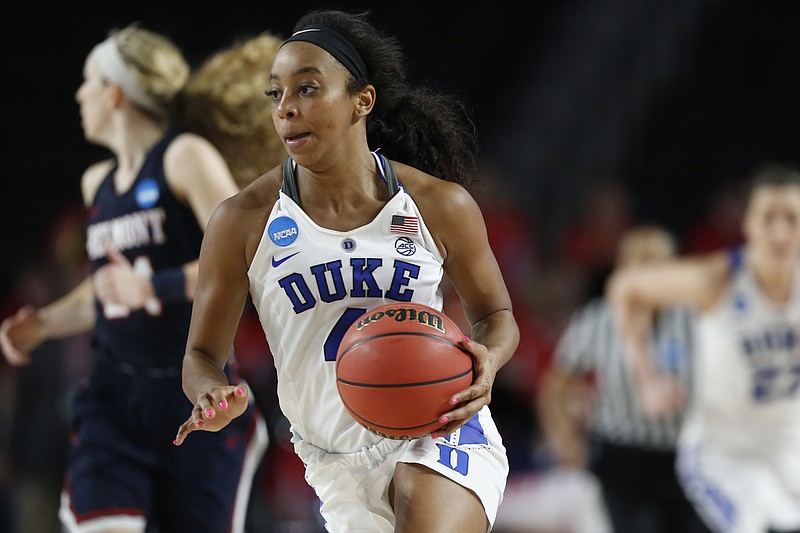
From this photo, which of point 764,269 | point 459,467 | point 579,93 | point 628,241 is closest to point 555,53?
point 579,93

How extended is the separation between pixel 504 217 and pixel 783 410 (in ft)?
12.4

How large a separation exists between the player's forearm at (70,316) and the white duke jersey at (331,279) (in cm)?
154

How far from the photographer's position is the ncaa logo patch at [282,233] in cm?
321

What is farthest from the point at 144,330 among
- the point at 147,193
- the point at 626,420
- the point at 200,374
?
the point at 626,420

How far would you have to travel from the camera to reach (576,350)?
764 centimetres

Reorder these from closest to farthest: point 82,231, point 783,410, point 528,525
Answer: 1. point 783,410
2. point 82,231
3. point 528,525

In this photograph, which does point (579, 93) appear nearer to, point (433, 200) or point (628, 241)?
point (628, 241)

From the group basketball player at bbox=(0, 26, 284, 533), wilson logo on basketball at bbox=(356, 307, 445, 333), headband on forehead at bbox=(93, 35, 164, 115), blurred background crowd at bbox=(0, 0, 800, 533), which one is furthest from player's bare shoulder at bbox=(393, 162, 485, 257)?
blurred background crowd at bbox=(0, 0, 800, 533)

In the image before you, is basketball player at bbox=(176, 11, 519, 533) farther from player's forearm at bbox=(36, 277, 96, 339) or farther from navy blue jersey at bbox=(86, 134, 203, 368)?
player's forearm at bbox=(36, 277, 96, 339)

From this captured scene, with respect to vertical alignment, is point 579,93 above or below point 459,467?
above

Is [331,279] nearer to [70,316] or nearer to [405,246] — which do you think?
[405,246]

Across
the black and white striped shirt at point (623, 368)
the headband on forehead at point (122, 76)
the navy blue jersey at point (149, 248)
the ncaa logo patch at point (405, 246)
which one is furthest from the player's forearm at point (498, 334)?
the black and white striped shirt at point (623, 368)

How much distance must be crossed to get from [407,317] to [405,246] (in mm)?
327

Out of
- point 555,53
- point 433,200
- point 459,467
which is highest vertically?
point 555,53
